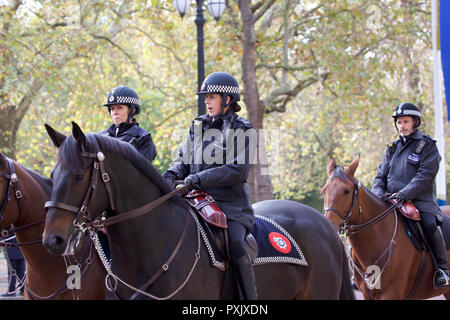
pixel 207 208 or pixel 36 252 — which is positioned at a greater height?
pixel 207 208

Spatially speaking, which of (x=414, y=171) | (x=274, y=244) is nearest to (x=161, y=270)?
(x=274, y=244)

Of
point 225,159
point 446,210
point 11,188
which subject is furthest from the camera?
point 446,210

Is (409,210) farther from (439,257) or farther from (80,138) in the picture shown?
(80,138)

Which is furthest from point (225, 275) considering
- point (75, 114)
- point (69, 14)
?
point (75, 114)

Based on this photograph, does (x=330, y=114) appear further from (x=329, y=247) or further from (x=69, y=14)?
(x=329, y=247)

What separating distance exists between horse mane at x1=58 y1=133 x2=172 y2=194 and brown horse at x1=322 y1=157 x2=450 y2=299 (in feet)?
10.3

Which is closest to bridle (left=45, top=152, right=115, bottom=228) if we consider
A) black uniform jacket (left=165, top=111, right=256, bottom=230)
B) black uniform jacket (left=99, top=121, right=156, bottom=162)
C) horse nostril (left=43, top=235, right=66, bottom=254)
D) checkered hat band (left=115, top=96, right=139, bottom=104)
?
horse nostril (left=43, top=235, right=66, bottom=254)

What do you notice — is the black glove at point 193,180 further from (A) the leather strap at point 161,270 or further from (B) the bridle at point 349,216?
(B) the bridle at point 349,216

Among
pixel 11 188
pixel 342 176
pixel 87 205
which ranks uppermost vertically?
pixel 342 176

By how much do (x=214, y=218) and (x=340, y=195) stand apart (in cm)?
278

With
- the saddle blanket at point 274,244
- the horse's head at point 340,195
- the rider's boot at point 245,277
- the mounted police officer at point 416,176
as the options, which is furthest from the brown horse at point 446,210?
the rider's boot at point 245,277

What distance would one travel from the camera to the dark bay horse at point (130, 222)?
394 centimetres

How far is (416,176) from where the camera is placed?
7773 millimetres

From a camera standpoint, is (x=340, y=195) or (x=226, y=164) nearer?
(x=226, y=164)
